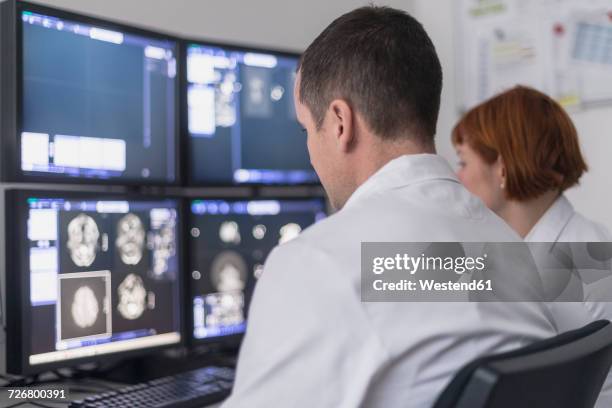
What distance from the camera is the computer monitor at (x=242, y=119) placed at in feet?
6.30

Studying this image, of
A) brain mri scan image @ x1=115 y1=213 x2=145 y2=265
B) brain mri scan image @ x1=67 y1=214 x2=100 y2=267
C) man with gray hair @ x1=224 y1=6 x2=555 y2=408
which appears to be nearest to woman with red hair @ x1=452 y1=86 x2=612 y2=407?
man with gray hair @ x1=224 y1=6 x2=555 y2=408

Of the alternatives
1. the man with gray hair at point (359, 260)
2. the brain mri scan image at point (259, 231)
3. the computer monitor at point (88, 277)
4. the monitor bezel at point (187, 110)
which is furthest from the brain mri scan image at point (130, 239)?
the man with gray hair at point (359, 260)

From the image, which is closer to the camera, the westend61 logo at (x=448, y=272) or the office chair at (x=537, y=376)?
the office chair at (x=537, y=376)

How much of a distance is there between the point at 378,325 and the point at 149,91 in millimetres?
1155

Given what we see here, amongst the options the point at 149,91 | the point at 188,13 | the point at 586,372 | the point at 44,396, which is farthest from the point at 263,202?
the point at 586,372

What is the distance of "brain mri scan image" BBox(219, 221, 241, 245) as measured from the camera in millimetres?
1930

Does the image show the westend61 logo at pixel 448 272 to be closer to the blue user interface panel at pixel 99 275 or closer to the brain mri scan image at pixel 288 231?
Answer: the blue user interface panel at pixel 99 275

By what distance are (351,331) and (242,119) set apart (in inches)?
50.2

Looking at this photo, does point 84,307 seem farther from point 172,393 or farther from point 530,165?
point 530,165

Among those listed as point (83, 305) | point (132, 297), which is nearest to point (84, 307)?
point (83, 305)

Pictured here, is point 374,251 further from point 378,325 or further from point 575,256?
point 575,256

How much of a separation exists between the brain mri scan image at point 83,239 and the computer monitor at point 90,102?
0.10 meters

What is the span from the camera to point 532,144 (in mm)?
1831

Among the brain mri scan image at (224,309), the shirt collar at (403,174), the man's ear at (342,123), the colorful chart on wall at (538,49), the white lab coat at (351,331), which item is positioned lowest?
the brain mri scan image at (224,309)
